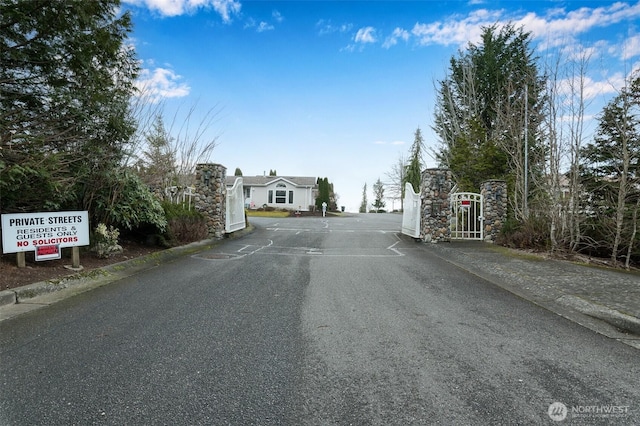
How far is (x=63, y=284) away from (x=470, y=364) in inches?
231

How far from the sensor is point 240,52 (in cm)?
1365

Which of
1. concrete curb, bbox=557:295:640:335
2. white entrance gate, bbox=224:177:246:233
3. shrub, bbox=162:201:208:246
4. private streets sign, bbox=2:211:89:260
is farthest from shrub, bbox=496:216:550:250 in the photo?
private streets sign, bbox=2:211:89:260

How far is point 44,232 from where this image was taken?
563cm

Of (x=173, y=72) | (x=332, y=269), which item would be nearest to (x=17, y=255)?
(x=332, y=269)

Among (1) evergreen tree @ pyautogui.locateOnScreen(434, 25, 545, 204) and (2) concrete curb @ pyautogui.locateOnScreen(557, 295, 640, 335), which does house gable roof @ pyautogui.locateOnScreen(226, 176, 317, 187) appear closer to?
(1) evergreen tree @ pyautogui.locateOnScreen(434, 25, 545, 204)

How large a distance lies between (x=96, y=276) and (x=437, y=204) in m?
9.82

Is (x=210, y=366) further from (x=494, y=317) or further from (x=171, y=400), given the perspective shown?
(x=494, y=317)

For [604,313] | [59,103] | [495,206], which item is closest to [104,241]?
[59,103]

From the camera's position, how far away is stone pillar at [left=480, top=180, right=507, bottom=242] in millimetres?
11367
